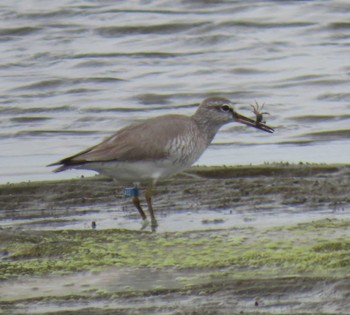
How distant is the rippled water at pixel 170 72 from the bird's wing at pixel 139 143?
1538 millimetres

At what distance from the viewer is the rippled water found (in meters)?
12.2

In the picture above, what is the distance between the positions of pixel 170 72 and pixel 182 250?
975 cm

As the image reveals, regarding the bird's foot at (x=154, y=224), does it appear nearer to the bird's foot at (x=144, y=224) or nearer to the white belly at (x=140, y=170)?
the bird's foot at (x=144, y=224)

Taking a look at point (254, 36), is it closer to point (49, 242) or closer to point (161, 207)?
point (161, 207)

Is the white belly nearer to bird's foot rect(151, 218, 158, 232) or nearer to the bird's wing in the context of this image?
the bird's wing

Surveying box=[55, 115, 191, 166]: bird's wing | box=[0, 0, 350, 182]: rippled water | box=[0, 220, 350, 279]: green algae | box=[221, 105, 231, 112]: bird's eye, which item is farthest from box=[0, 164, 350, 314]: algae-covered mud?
box=[0, 0, 350, 182]: rippled water

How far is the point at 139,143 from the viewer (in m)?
8.76

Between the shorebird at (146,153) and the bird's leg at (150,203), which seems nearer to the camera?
the bird's leg at (150,203)

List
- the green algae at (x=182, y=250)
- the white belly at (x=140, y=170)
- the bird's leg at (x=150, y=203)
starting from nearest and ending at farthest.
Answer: the green algae at (x=182, y=250) → the bird's leg at (x=150, y=203) → the white belly at (x=140, y=170)

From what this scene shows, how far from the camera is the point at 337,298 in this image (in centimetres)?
577

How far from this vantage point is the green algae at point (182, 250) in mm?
6578

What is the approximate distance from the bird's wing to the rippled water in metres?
1.54

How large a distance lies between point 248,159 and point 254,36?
26.7ft

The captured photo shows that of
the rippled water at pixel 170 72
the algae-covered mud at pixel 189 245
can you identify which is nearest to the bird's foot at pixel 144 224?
the algae-covered mud at pixel 189 245
